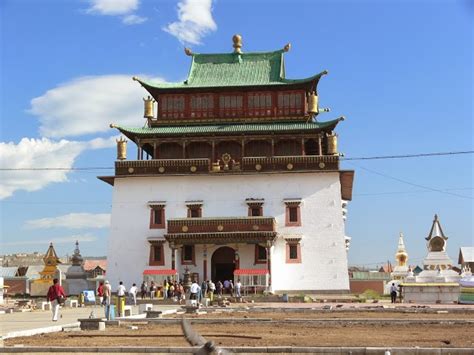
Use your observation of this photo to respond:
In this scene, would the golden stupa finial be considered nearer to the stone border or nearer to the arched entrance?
the arched entrance

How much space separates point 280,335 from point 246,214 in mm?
32473

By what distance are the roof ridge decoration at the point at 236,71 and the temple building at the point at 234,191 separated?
276 mm

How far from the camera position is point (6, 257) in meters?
117

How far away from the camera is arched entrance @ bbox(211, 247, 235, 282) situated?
51.6 m

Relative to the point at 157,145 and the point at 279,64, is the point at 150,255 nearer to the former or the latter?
the point at 157,145

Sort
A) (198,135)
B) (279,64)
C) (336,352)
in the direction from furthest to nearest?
1. (279,64)
2. (198,135)
3. (336,352)

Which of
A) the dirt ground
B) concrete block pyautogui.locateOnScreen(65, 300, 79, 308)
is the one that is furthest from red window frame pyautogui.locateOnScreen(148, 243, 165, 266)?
the dirt ground

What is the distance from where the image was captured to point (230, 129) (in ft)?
176

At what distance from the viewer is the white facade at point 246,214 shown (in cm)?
5022

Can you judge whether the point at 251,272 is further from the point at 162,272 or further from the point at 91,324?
the point at 91,324

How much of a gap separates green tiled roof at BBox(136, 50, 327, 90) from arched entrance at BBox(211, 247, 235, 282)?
12.8 m

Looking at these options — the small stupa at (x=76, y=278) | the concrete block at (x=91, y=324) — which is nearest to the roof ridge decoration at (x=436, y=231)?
the small stupa at (x=76, y=278)

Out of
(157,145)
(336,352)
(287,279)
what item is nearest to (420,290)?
(287,279)

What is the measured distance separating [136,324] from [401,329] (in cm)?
817
